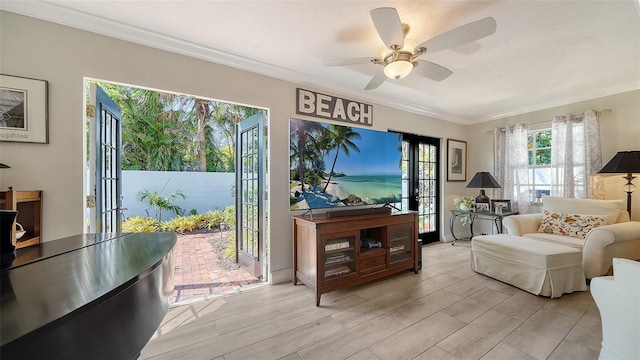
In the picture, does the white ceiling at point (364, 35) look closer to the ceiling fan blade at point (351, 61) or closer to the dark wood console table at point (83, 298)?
the ceiling fan blade at point (351, 61)

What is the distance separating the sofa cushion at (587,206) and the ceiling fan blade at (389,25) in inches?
131

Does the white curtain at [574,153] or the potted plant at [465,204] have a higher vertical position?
the white curtain at [574,153]

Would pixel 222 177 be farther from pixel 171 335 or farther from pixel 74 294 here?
pixel 74 294

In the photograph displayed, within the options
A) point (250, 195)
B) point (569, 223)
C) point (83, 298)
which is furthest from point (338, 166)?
point (569, 223)

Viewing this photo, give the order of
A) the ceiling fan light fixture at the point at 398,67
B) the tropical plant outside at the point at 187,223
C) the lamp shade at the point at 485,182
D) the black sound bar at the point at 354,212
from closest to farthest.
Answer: the ceiling fan light fixture at the point at 398,67 < the black sound bar at the point at 354,212 < the lamp shade at the point at 485,182 < the tropical plant outside at the point at 187,223

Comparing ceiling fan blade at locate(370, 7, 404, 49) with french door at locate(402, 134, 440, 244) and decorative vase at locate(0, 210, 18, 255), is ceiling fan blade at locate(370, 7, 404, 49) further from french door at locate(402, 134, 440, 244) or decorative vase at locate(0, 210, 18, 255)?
french door at locate(402, 134, 440, 244)

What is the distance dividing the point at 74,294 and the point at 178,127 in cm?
501

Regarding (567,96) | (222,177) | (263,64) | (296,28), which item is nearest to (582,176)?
(567,96)

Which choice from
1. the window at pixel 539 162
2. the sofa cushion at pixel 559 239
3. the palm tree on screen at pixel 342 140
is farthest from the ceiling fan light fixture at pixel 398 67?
the window at pixel 539 162

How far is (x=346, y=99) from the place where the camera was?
3143 mm

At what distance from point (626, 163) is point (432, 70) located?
280 cm

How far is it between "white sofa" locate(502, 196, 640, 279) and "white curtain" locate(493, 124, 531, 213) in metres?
0.67

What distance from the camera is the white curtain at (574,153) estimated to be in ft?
10.6

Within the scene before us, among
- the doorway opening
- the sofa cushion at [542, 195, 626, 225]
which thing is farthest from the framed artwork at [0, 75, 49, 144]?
the sofa cushion at [542, 195, 626, 225]
